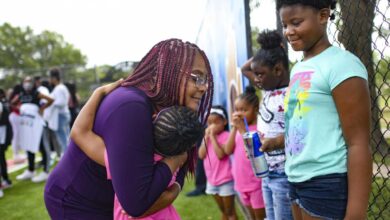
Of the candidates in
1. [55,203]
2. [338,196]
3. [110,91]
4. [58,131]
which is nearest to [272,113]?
[338,196]

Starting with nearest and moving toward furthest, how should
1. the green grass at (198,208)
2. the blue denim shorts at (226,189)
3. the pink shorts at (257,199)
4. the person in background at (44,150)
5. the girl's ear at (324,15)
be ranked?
1. the girl's ear at (324,15)
2. the pink shorts at (257,199)
3. the blue denim shorts at (226,189)
4. the green grass at (198,208)
5. the person in background at (44,150)

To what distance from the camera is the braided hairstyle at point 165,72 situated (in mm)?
1428


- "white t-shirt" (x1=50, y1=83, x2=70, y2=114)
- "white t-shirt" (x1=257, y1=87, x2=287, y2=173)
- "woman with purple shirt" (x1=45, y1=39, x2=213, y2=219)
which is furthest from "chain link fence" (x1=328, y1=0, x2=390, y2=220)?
"white t-shirt" (x1=50, y1=83, x2=70, y2=114)

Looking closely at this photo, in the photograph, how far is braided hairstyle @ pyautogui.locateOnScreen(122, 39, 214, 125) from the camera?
143 cm

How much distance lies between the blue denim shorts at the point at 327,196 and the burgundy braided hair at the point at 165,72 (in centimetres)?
65

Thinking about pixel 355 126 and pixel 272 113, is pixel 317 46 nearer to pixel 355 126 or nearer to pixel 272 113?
pixel 355 126

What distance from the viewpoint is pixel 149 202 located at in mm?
1313

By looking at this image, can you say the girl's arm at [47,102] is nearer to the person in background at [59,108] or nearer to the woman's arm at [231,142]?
the person in background at [59,108]

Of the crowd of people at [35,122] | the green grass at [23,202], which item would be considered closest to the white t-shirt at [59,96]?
the crowd of people at [35,122]

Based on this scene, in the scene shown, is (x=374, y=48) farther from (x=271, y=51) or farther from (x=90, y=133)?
(x=90, y=133)

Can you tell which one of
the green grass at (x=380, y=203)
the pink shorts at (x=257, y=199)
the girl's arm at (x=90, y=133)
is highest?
the girl's arm at (x=90, y=133)

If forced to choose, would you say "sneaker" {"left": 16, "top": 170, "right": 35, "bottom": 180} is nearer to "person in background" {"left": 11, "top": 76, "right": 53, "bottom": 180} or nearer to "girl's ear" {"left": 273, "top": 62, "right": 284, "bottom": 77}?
"person in background" {"left": 11, "top": 76, "right": 53, "bottom": 180}

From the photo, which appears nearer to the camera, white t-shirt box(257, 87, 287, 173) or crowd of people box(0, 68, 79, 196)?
white t-shirt box(257, 87, 287, 173)

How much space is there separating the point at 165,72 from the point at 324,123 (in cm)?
67
